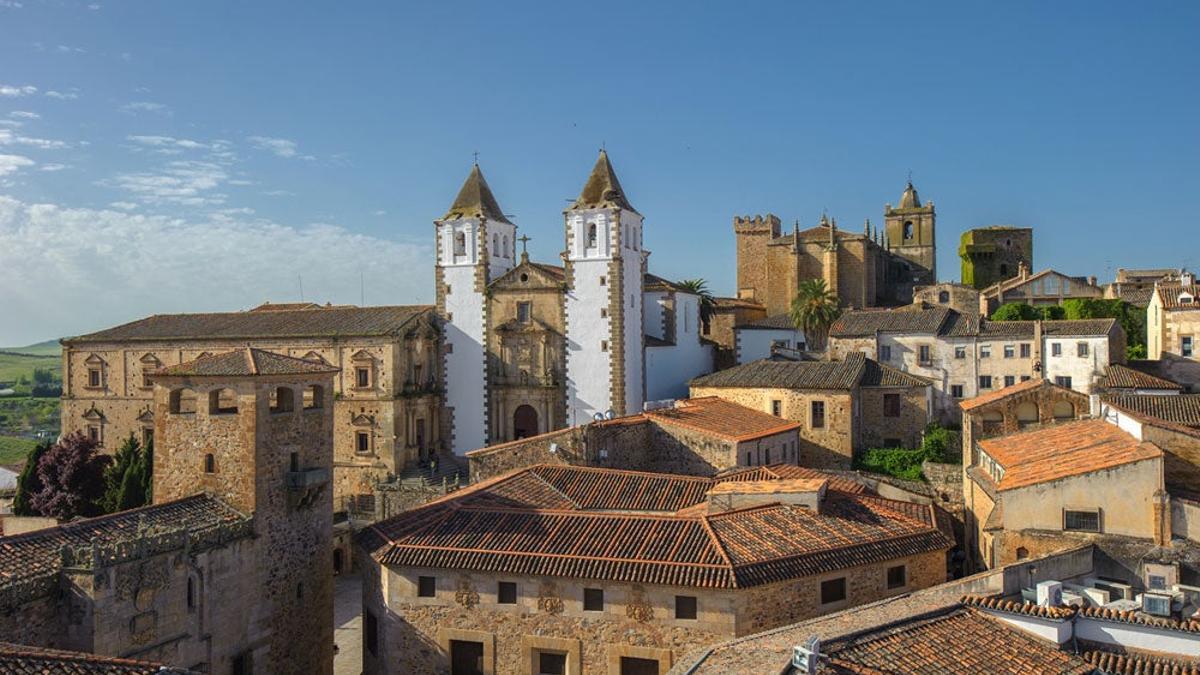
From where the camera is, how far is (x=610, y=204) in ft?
133

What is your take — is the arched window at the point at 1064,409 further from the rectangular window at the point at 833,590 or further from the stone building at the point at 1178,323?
the rectangular window at the point at 833,590

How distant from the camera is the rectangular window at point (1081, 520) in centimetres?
2144

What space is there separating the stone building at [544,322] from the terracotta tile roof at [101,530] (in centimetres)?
2052

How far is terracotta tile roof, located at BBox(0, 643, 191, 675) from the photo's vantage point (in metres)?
13.3

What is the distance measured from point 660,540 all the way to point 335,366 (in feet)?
72.3

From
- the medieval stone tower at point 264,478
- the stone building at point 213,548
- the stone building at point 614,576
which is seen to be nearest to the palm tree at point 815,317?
the stone building at point 614,576

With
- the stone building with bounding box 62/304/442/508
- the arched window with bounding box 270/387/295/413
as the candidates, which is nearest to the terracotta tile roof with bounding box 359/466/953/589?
the arched window with bounding box 270/387/295/413

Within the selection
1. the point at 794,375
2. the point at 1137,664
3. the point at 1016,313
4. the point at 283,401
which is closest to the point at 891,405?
the point at 794,375

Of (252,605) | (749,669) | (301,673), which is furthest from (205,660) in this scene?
(749,669)

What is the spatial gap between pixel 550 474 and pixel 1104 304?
33842 mm

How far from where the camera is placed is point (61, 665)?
13562mm

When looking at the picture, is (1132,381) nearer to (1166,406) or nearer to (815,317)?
(1166,406)

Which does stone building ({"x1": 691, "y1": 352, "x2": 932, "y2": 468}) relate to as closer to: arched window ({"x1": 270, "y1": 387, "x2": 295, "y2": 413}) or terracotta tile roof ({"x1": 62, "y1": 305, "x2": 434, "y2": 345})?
terracotta tile roof ({"x1": 62, "y1": 305, "x2": 434, "y2": 345})

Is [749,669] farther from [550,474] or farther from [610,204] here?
[610,204]
